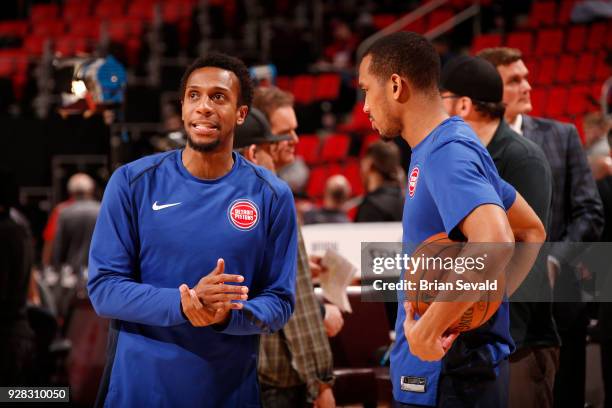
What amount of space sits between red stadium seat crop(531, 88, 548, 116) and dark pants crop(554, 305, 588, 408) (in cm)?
888

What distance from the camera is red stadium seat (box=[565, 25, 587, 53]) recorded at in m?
14.1

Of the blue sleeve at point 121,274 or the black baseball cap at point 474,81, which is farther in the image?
the black baseball cap at point 474,81

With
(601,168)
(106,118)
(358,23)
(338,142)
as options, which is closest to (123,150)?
(106,118)

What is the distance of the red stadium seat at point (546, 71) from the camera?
45.3 feet

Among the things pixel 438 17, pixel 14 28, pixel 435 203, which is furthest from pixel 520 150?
pixel 14 28

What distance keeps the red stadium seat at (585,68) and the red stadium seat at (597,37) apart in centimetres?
30

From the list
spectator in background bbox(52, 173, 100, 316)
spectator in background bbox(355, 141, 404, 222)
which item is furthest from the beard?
spectator in background bbox(52, 173, 100, 316)

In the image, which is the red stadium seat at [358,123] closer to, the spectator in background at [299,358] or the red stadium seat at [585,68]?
the red stadium seat at [585,68]

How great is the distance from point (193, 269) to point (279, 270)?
0.31 metres

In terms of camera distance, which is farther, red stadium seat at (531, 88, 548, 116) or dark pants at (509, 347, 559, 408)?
red stadium seat at (531, 88, 548, 116)

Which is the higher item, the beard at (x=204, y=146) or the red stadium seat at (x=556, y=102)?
the beard at (x=204, y=146)

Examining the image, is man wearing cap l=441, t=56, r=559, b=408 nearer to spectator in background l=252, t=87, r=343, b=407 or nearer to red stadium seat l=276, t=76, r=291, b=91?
spectator in background l=252, t=87, r=343, b=407

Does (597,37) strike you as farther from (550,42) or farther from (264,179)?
(264,179)

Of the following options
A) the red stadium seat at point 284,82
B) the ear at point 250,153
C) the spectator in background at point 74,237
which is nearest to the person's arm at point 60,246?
the spectator in background at point 74,237
